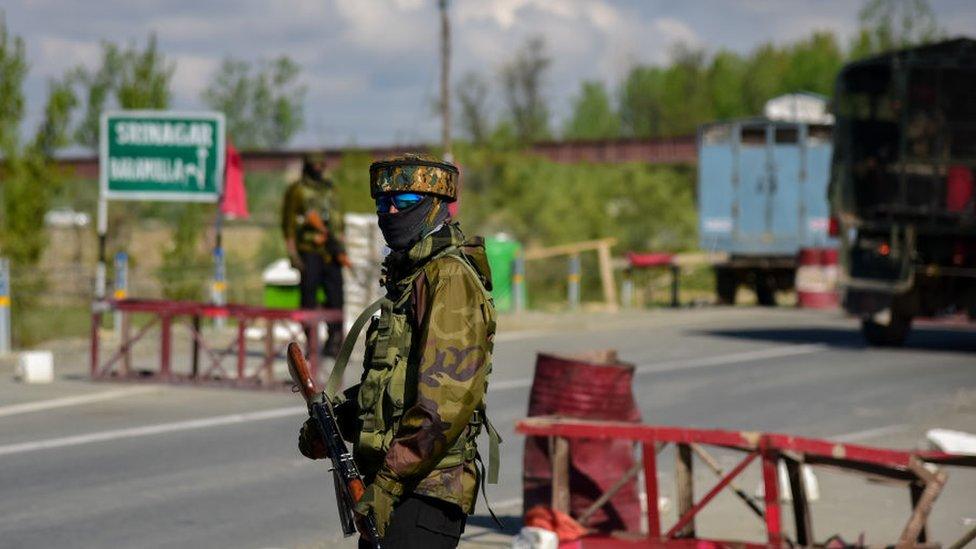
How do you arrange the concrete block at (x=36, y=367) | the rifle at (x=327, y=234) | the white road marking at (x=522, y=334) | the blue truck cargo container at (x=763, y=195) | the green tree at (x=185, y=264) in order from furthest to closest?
the blue truck cargo container at (x=763, y=195) → the green tree at (x=185, y=264) → the white road marking at (x=522, y=334) → the rifle at (x=327, y=234) → the concrete block at (x=36, y=367)

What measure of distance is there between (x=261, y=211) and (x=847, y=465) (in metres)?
58.6

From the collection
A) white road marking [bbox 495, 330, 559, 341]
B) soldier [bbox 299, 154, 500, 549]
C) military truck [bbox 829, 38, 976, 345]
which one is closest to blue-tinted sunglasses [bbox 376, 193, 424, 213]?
soldier [bbox 299, 154, 500, 549]

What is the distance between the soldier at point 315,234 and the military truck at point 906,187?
743 cm

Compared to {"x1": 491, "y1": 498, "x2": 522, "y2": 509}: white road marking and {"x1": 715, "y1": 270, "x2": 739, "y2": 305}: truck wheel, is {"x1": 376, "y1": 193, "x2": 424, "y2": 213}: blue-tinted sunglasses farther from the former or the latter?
{"x1": 715, "y1": 270, "x2": 739, "y2": 305}: truck wheel

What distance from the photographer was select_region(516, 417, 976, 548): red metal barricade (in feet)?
23.9

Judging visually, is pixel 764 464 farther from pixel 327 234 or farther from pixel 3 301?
pixel 3 301

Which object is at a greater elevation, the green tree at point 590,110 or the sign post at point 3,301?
the green tree at point 590,110

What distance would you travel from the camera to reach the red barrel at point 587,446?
8.56m

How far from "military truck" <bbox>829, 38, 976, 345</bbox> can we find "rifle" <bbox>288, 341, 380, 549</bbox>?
16.2m

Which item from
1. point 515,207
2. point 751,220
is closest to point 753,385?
point 751,220

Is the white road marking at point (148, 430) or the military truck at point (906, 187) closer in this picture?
the white road marking at point (148, 430)

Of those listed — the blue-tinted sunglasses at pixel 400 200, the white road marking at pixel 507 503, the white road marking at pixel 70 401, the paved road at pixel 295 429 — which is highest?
the blue-tinted sunglasses at pixel 400 200

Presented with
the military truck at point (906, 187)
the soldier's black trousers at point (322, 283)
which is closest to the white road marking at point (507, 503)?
the soldier's black trousers at point (322, 283)

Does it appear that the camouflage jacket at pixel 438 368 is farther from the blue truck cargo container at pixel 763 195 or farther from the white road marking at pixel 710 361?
the blue truck cargo container at pixel 763 195
